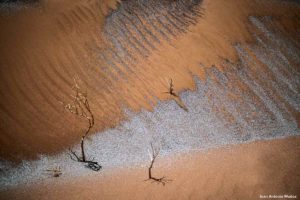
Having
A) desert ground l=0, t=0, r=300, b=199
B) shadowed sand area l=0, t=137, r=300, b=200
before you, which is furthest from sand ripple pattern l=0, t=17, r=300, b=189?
shadowed sand area l=0, t=137, r=300, b=200

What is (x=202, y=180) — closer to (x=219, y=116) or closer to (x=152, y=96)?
(x=219, y=116)

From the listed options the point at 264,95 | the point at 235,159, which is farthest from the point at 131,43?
the point at 235,159

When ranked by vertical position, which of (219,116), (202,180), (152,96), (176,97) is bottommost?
(202,180)

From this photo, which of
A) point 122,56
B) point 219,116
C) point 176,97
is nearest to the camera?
point 219,116

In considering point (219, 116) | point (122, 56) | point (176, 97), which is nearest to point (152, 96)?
point (176, 97)

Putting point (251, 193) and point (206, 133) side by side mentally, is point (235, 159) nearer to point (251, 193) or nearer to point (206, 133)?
point (251, 193)

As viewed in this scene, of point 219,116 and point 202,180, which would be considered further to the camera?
point 219,116
